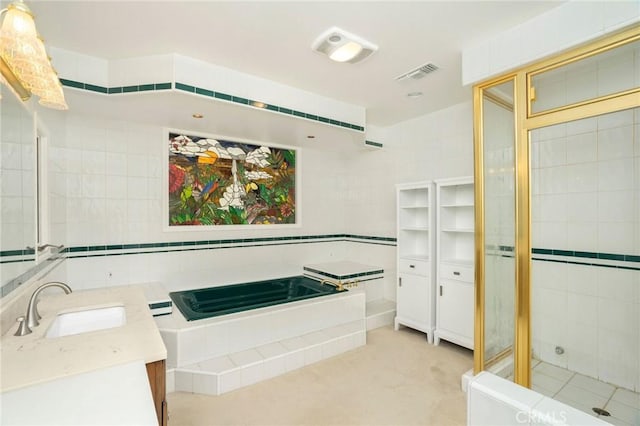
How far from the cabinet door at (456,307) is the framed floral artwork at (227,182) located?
Result: 2073 millimetres

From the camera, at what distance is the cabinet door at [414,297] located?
3.33 meters

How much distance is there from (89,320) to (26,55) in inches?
54.2

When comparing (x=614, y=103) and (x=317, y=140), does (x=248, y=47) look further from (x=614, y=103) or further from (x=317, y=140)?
(x=614, y=103)

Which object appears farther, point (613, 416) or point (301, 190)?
point (301, 190)

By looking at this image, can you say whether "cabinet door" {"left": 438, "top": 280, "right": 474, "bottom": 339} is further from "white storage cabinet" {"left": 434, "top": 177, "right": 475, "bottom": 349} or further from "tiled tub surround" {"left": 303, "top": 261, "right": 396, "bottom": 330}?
"tiled tub surround" {"left": 303, "top": 261, "right": 396, "bottom": 330}

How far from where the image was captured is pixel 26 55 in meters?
1.16

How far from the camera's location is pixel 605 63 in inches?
71.2

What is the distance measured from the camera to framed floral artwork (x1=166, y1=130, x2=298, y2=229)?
3371 millimetres

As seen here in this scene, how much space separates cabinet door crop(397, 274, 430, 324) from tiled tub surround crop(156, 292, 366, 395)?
54 cm

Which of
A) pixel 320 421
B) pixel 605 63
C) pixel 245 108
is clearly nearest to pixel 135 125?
pixel 245 108

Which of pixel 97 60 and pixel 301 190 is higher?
pixel 97 60

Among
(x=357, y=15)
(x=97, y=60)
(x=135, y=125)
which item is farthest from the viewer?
(x=135, y=125)

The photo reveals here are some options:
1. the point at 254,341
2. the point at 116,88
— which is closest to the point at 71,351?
the point at 254,341

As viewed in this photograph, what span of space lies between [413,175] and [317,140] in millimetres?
1281
